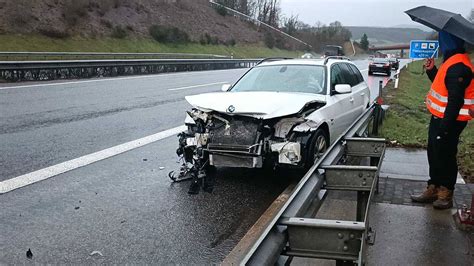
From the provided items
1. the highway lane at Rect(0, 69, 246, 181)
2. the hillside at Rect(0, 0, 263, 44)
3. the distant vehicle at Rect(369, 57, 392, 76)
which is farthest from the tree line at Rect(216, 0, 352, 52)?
the highway lane at Rect(0, 69, 246, 181)

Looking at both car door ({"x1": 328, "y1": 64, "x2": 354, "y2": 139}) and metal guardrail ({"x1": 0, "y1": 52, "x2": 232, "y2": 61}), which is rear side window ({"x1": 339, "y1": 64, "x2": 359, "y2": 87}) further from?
metal guardrail ({"x1": 0, "y1": 52, "x2": 232, "y2": 61})

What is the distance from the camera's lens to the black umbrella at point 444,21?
4.66 meters

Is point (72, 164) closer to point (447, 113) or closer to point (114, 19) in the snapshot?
point (447, 113)

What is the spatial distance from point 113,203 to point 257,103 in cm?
216

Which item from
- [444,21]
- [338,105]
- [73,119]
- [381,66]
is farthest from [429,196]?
[381,66]

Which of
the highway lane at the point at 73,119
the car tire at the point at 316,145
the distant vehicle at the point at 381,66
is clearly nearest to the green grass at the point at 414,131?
the car tire at the point at 316,145

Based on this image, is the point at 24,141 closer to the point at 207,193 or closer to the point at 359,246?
the point at 207,193

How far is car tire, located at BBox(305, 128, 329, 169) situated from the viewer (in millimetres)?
6168

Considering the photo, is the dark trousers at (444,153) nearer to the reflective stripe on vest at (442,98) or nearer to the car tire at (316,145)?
the reflective stripe on vest at (442,98)

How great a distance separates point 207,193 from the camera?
→ 19.8 ft

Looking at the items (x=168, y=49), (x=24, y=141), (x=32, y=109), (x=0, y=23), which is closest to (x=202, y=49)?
(x=168, y=49)

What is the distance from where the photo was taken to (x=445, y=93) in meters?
5.04

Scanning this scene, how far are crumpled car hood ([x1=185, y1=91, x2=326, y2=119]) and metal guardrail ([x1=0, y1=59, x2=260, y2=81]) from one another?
1390 centimetres

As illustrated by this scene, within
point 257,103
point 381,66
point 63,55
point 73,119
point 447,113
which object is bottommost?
point 73,119
